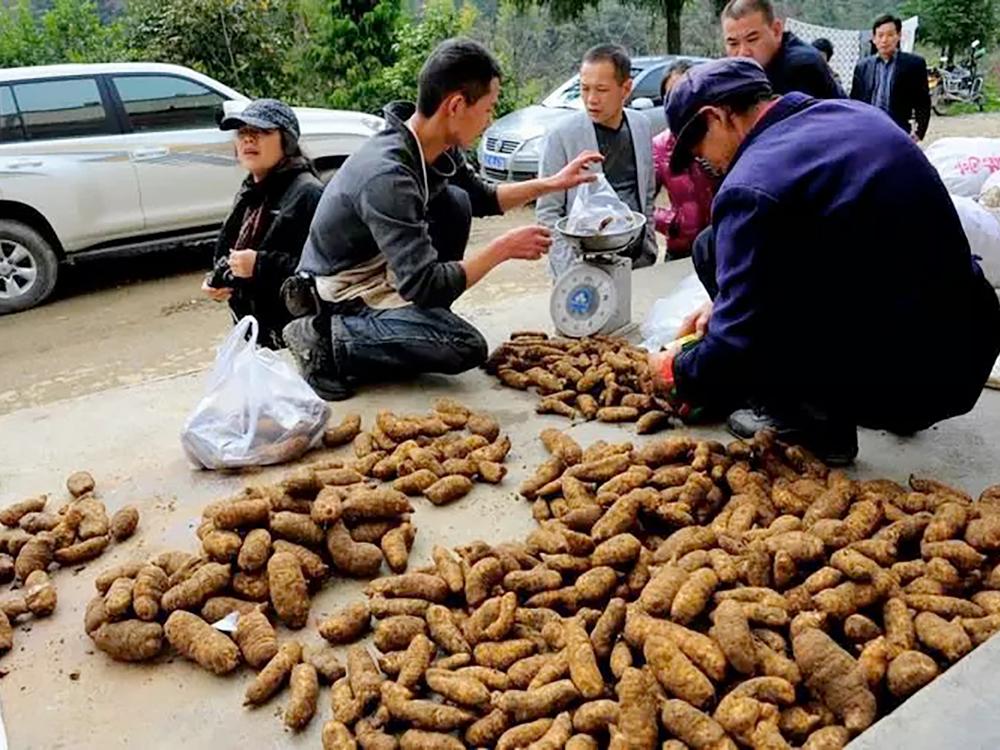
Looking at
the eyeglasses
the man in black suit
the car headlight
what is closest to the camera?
the eyeglasses

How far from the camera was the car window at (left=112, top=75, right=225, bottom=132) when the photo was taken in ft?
23.2

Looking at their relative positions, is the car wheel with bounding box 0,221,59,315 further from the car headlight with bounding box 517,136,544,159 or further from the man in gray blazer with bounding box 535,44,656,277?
the car headlight with bounding box 517,136,544,159

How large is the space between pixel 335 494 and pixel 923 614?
60.7 inches

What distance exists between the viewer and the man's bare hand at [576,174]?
402 cm

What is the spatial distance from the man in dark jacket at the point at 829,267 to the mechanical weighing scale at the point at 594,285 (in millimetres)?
1032

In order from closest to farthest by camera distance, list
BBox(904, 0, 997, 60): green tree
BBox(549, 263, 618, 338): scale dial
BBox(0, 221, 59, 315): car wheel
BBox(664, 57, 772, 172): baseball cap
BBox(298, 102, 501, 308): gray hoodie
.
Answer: BBox(664, 57, 772, 172): baseball cap → BBox(298, 102, 501, 308): gray hoodie → BBox(549, 263, 618, 338): scale dial → BBox(0, 221, 59, 315): car wheel → BBox(904, 0, 997, 60): green tree

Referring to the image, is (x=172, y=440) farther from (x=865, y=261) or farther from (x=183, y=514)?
(x=865, y=261)

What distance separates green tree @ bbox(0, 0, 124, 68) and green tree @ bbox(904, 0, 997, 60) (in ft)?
54.5

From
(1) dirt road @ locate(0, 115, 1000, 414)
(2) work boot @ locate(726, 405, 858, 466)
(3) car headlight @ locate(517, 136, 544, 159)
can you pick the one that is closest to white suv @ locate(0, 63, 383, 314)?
(1) dirt road @ locate(0, 115, 1000, 414)

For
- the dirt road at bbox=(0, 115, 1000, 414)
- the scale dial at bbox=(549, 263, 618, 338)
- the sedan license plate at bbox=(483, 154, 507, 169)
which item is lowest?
the dirt road at bbox=(0, 115, 1000, 414)

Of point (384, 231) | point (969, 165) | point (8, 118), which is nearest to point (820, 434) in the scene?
point (384, 231)

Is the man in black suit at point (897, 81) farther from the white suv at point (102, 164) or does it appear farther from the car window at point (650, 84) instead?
the white suv at point (102, 164)

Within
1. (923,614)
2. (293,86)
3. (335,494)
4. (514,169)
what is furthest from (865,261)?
(293,86)

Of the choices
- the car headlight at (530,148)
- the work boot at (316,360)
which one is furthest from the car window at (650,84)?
the work boot at (316,360)
